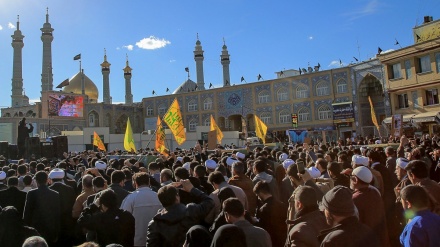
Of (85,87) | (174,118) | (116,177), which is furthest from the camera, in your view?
(85,87)

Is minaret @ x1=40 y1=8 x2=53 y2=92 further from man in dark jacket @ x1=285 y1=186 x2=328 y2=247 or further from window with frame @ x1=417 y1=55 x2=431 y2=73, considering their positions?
man in dark jacket @ x1=285 y1=186 x2=328 y2=247

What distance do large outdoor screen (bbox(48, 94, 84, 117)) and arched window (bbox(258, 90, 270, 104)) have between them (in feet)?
74.4

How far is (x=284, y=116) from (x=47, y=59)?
31.3 m

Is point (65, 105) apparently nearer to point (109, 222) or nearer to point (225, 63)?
point (225, 63)

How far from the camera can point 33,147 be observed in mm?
18953

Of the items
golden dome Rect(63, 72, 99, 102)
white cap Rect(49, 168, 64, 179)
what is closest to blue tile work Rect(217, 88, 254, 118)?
golden dome Rect(63, 72, 99, 102)

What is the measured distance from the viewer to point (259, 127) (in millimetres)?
18812

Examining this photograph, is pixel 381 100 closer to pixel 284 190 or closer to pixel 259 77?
pixel 259 77

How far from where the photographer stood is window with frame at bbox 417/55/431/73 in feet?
85.7

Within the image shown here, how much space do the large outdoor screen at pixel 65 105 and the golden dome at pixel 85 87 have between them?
7.77 m

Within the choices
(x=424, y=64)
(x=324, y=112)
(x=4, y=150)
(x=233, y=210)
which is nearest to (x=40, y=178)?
(x=233, y=210)

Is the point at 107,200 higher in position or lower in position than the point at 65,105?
lower

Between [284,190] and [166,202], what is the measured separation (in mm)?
2891

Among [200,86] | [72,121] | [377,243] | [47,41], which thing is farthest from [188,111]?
[377,243]
